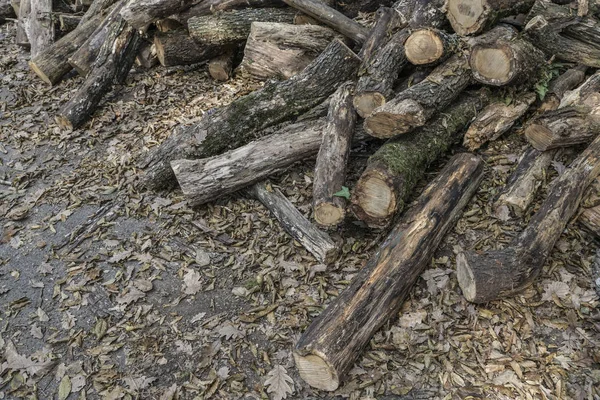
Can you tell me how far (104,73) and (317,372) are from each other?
18.6ft

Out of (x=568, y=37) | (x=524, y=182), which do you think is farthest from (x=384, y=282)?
(x=568, y=37)

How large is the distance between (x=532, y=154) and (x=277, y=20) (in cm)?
407

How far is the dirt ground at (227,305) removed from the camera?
3648mm

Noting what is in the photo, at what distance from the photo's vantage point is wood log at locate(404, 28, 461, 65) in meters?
4.91

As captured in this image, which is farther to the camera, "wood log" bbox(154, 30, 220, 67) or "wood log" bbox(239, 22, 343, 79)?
"wood log" bbox(154, 30, 220, 67)

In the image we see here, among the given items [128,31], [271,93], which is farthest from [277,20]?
[128,31]

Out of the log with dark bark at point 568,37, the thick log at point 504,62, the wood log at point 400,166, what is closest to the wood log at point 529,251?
the wood log at point 400,166

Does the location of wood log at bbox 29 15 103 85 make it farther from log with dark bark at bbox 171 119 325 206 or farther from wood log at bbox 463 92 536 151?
wood log at bbox 463 92 536 151

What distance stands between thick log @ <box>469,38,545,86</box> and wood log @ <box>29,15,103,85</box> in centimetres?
638

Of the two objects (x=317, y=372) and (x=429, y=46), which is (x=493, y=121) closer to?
(x=429, y=46)

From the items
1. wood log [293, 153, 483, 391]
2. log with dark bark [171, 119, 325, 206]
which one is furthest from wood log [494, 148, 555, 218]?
log with dark bark [171, 119, 325, 206]

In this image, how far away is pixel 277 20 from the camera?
22.5ft

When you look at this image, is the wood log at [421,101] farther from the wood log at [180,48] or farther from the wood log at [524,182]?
the wood log at [180,48]

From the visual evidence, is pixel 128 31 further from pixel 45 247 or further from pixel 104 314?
pixel 104 314
